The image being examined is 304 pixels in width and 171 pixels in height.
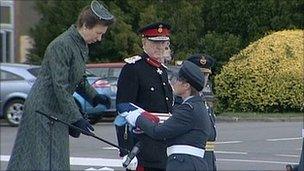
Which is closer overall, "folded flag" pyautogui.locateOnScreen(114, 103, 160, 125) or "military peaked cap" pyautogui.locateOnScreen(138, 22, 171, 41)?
"folded flag" pyautogui.locateOnScreen(114, 103, 160, 125)

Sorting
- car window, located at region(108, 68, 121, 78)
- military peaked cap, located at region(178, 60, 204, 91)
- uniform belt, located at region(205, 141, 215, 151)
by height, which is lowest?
car window, located at region(108, 68, 121, 78)

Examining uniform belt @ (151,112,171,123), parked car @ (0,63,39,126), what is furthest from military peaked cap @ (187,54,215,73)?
parked car @ (0,63,39,126)

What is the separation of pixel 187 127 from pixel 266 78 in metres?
18.5

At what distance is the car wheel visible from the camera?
23125 mm

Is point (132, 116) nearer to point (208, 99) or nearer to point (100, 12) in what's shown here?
point (100, 12)

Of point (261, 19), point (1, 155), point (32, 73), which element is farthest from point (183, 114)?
point (261, 19)

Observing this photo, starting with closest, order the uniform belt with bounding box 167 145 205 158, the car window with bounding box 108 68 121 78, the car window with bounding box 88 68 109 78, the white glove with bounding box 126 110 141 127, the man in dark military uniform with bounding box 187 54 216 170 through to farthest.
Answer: the uniform belt with bounding box 167 145 205 158 → the white glove with bounding box 126 110 141 127 → the man in dark military uniform with bounding box 187 54 216 170 → the car window with bounding box 108 68 121 78 → the car window with bounding box 88 68 109 78

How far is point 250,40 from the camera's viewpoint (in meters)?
28.9

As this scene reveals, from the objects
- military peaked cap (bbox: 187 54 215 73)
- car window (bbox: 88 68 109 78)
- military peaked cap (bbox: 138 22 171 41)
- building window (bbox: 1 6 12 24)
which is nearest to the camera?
military peaked cap (bbox: 138 22 171 41)

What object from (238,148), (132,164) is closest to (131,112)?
(132,164)

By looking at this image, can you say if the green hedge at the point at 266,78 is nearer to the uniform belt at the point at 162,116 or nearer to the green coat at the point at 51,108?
the uniform belt at the point at 162,116

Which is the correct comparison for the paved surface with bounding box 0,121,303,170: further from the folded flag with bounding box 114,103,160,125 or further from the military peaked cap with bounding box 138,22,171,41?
the folded flag with bounding box 114,103,160,125

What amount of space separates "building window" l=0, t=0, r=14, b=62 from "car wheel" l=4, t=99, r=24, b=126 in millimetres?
10094

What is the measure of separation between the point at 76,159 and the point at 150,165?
795 cm
